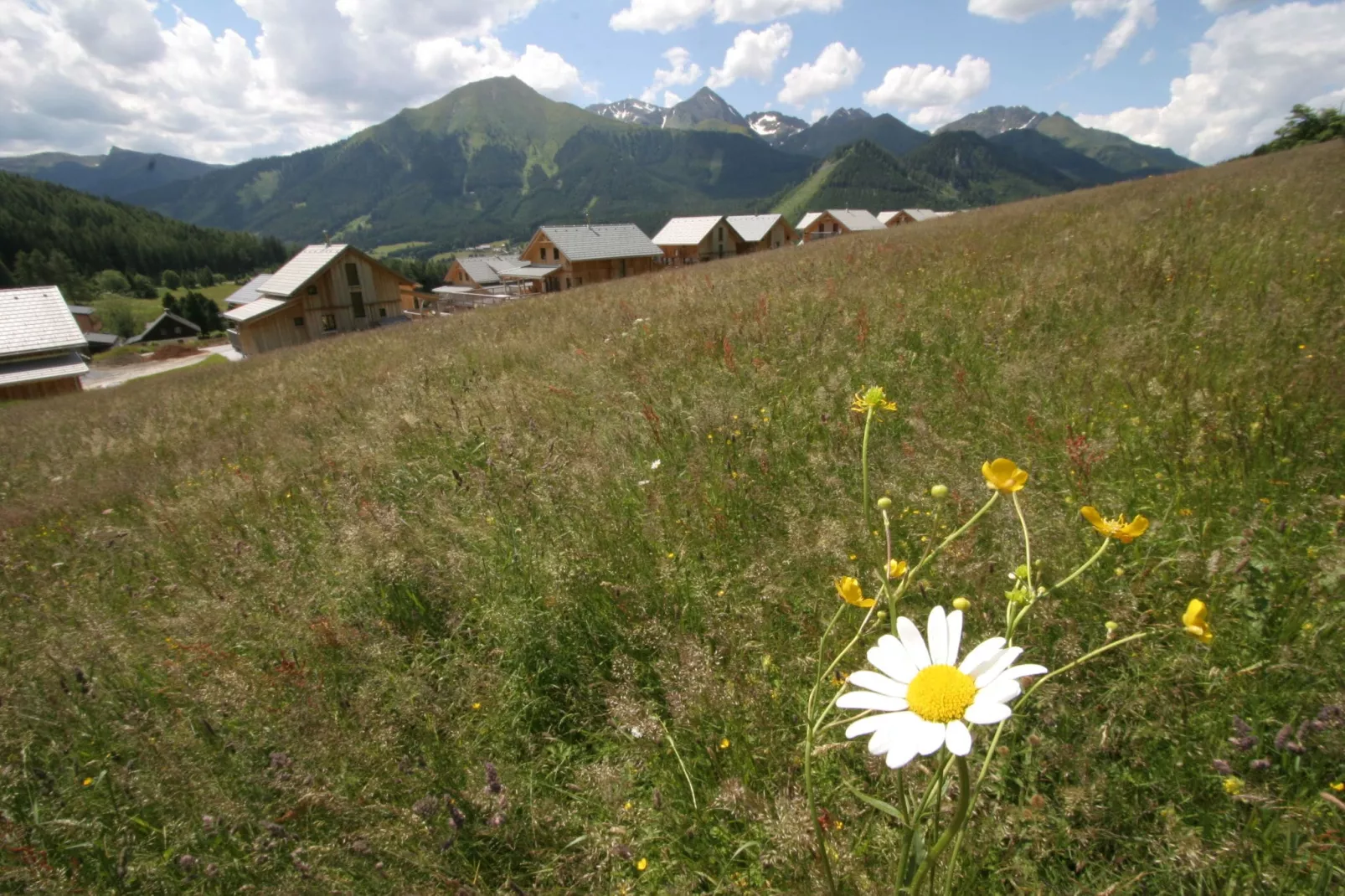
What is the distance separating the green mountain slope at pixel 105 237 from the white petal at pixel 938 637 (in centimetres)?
15160

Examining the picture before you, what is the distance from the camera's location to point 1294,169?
9148 mm

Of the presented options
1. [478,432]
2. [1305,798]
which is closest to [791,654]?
[1305,798]

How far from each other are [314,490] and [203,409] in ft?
19.1

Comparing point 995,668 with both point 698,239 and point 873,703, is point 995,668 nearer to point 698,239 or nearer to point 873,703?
point 873,703

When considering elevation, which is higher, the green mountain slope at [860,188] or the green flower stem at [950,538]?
the green mountain slope at [860,188]

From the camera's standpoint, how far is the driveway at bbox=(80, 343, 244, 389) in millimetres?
48978

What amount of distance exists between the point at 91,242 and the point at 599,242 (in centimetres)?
12643

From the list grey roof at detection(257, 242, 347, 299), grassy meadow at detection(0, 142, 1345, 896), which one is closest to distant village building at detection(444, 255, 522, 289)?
grey roof at detection(257, 242, 347, 299)

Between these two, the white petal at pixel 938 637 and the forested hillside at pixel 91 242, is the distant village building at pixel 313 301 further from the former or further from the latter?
the forested hillside at pixel 91 242

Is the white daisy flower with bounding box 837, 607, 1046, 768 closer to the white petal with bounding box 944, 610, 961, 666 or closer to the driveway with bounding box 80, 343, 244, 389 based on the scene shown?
the white petal with bounding box 944, 610, 961, 666

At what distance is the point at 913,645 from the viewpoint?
3.57 ft

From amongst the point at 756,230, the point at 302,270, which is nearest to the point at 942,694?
the point at 302,270

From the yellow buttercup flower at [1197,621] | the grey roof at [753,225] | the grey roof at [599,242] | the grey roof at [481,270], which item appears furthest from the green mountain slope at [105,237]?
the yellow buttercup flower at [1197,621]

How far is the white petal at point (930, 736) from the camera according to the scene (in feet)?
2.71
